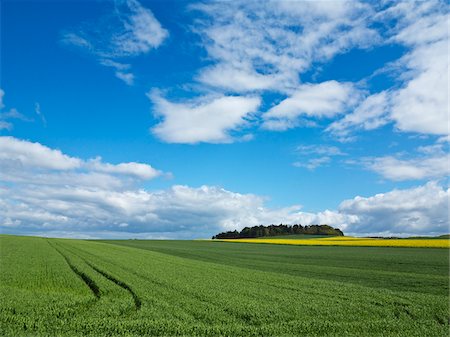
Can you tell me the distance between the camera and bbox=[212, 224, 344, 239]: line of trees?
A: 462 ft

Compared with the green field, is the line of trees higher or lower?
higher

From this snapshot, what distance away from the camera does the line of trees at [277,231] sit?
462 feet

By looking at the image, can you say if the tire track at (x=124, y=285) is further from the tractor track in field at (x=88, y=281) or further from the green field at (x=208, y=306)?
the tractor track in field at (x=88, y=281)

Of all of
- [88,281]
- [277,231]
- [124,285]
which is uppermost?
[277,231]

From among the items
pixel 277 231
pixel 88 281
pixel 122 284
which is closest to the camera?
pixel 122 284

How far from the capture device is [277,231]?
476ft

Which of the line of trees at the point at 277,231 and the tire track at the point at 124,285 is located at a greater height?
the line of trees at the point at 277,231

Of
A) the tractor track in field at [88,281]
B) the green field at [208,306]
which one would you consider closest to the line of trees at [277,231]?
the tractor track in field at [88,281]

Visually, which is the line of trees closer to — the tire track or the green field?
the tire track

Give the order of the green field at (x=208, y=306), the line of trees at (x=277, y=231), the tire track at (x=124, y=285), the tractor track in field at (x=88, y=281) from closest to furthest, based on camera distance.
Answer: the green field at (x=208, y=306) → the tire track at (x=124, y=285) → the tractor track in field at (x=88, y=281) → the line of trees at (x=277, y=231)

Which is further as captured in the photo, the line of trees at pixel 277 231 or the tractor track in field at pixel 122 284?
the line of trees at pixel 277 231

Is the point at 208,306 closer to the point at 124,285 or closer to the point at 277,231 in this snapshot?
the point at 124,285

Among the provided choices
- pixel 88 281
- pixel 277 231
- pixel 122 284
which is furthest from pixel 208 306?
pixel 277 231

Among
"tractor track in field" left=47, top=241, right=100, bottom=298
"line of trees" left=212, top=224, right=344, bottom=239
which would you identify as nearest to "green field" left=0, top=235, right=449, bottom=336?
"tractor track in field" left=47, top=241, right=100, bottom=298
